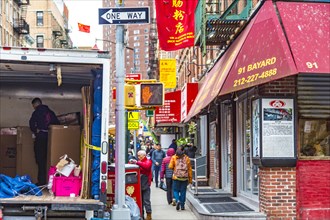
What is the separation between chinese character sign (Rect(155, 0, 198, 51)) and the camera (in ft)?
51.7

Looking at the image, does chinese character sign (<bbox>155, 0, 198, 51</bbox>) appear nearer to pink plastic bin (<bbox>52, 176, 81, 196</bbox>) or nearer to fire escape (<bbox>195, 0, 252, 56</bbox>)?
fire escape (<bbox>195, 0, 252, 56</bbox>)

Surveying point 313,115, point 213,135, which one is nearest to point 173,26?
point 213,135

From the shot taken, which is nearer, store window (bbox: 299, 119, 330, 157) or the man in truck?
the man in truck

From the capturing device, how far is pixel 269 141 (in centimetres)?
1059

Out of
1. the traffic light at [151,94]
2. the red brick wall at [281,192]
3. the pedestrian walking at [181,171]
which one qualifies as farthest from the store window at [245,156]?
the traffic light at [151,94]

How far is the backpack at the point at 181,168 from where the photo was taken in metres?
14.1

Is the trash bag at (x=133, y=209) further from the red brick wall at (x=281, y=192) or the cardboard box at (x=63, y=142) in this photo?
the red brick wall at (x=281, y=192)

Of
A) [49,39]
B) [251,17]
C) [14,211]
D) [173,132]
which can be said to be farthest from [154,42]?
[14,211]

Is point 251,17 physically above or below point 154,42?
below

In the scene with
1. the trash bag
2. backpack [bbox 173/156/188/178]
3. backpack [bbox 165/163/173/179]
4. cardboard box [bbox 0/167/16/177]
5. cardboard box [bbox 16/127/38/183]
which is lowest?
the trash bag

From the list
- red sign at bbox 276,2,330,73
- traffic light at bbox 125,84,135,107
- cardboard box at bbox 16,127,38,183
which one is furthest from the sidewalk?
red sign at bbox 276,2,330,73

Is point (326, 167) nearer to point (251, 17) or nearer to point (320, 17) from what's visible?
point (320, 17)

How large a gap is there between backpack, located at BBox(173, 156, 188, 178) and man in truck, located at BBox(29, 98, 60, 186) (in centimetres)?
488

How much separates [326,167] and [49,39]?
73530 mm
